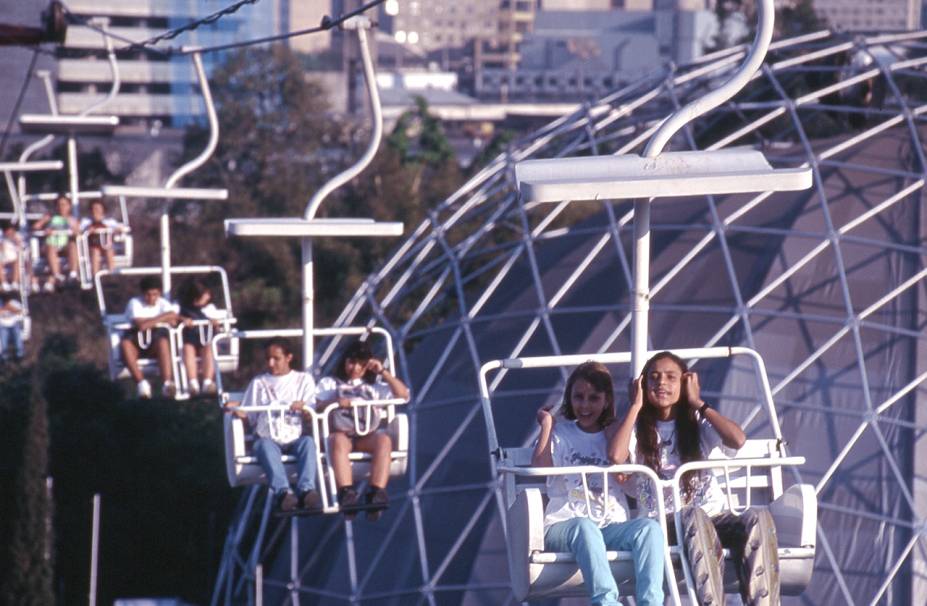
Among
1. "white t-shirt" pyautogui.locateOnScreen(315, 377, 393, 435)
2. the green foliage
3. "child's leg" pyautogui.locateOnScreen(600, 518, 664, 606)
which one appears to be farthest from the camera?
the green foliage

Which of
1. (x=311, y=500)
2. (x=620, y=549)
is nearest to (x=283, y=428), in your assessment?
(x=311, y=500)

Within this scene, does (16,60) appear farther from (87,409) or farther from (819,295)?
(819,295)

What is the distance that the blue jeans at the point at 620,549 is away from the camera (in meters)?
8.98

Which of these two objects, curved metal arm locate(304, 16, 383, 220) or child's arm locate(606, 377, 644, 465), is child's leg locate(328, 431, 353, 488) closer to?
curved metal arm locate(304, 16, 383, 220)

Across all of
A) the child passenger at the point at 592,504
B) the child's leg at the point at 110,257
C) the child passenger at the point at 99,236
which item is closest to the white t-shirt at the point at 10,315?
the child's leg at the point at 110,257

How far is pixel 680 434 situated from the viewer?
32.1ft

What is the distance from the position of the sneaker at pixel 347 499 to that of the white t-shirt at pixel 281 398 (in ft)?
1.97

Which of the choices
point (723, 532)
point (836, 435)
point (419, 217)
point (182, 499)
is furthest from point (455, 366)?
point (419, 217)

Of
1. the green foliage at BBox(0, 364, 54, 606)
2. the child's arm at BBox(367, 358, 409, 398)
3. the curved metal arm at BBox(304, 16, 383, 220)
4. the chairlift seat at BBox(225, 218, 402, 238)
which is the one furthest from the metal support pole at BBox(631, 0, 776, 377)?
the green foliage at BBox(0, 364, 54, 606)

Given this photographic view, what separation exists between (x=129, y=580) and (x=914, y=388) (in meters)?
11.7

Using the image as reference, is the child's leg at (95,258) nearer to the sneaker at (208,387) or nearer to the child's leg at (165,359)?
the child's leg at (165,359)

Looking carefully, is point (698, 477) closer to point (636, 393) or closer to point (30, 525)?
point (636, 393)

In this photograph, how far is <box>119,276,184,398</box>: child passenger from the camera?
17.9 m

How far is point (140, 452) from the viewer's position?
2648 centimetres
